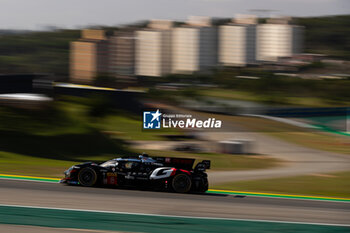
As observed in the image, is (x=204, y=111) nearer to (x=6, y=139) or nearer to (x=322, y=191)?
(x=6, y=139)

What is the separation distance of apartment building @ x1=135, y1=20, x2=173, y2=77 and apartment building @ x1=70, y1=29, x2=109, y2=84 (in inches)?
209

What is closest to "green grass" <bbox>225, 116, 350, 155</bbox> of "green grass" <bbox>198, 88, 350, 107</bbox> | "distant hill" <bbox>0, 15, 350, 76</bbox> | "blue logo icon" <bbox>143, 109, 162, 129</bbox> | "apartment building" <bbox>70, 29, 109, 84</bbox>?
"blue logo icon" <bbox>143, 109, 162, 129</bbox>

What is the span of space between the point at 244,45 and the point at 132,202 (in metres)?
70.3

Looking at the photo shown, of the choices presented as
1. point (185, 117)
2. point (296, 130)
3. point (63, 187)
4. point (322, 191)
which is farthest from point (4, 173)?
point (296, 130)

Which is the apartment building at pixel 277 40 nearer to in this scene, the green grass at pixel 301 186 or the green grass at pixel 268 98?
the green grass at pixel 268 98

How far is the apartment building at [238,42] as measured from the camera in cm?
7856

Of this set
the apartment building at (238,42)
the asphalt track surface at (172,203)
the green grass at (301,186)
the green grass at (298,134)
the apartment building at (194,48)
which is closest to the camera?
the asphalt track surface at (172,203)

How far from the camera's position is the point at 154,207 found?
35.5 ft

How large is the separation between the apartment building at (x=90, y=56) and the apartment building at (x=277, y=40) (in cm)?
2758

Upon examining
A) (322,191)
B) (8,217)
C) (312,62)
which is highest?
(312,62)

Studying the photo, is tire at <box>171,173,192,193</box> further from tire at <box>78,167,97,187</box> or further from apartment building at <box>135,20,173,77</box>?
apartment building at <box>135,20,173,77</box>

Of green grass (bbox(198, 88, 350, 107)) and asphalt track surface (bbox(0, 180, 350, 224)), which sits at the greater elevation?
green grass (bbox(198, 88, 350, 107))

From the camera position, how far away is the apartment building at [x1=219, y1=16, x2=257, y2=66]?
7856 cm

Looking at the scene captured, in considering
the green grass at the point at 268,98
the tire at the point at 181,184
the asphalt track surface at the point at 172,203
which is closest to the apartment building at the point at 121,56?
the green grass at the point at 268,98
